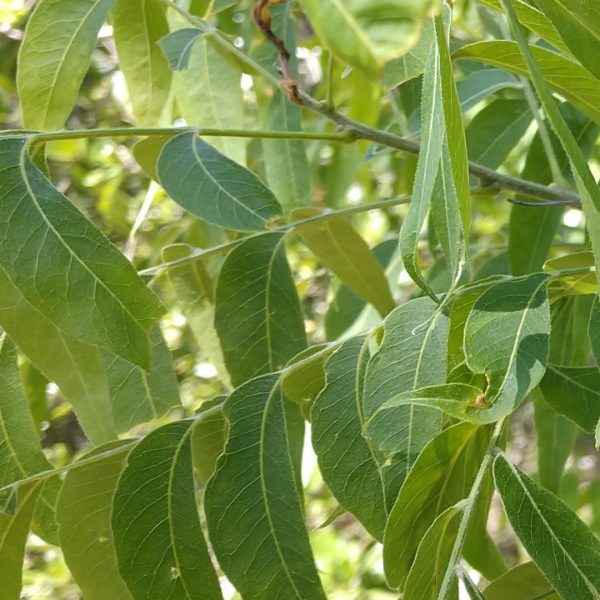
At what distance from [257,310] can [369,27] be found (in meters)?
0.51

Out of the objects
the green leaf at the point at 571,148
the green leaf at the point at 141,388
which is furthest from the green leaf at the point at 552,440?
the green leaf at the point at 571,148

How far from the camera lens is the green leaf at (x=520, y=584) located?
0.77 metres

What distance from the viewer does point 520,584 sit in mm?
771

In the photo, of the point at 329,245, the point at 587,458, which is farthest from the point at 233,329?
the point at 587,458

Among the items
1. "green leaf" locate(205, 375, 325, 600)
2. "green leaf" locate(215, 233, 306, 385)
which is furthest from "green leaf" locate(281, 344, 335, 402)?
"green leaf" locate(215, 233, 306, 385)

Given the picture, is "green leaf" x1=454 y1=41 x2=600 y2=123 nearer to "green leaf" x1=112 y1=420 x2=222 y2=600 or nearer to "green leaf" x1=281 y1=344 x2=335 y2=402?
"green leaf" x1=281 y1=344 x2=335 y2=402

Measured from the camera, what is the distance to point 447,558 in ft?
2.06

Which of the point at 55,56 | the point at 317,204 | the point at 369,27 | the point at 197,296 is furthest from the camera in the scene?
the point at 317,204

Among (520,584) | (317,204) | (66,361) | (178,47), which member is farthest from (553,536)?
(317,204)

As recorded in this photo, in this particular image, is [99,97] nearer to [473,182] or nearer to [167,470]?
[473,182]

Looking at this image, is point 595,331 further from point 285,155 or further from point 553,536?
point 285,155

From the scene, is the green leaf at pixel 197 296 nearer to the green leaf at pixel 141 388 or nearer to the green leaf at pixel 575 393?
the green leaf at pixel 141 388

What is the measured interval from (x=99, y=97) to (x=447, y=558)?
102 inches

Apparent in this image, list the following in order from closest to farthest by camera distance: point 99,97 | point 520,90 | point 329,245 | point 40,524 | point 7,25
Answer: point 40,524, point 329,245, point 520,90, point 7,25, point 99,97
